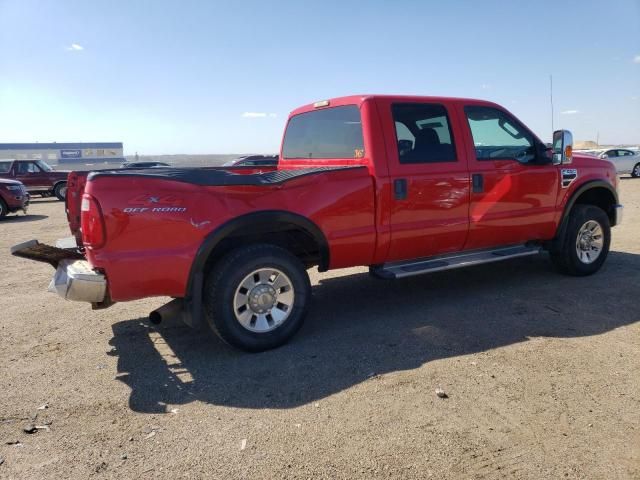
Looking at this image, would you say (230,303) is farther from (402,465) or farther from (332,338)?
(402,465)

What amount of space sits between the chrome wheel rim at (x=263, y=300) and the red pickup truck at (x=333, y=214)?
0.01 metres

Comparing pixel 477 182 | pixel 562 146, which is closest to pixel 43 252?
pixel 477 182

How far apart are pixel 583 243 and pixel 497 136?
5.97 feet

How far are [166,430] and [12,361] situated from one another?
1.90 meters

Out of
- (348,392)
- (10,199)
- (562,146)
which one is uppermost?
(562,146)

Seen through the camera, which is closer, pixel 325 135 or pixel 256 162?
pixel 325 135

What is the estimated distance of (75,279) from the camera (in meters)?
3.58

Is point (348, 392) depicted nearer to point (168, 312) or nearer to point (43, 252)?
point (168, 312)

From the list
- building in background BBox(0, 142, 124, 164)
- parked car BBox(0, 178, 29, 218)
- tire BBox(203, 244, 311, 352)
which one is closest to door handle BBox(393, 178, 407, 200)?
tire BBox(203, 244, 311, 352)

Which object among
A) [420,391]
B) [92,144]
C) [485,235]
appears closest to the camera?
[420,391]

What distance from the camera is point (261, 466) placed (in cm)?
262

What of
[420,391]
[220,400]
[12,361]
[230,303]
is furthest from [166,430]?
[12,361]

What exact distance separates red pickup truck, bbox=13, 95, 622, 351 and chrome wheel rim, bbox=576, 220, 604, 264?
0.06 ft

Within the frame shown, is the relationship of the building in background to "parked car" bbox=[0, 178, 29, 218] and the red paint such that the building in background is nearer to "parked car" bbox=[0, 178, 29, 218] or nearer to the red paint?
"parked car" bbox=[0, 178, 29, 218]
